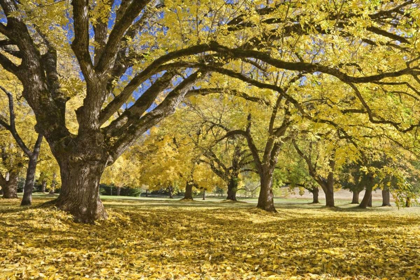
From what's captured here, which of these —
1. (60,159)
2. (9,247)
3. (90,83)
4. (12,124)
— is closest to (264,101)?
(90,83)

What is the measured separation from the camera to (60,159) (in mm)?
7477

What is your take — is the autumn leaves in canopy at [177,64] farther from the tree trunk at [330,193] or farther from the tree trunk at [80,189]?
the tree trunk at [330,193]

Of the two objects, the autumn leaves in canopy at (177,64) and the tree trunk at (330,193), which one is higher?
the autumn leaves in canopy at (177,64)

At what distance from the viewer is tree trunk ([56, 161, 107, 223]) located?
23.7 feet

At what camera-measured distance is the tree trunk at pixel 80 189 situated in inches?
284

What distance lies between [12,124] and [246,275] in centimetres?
1269

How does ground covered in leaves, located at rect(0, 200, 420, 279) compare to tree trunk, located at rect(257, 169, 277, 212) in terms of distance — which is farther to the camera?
tree trunk, located at rect(257, 169, 277, 212)

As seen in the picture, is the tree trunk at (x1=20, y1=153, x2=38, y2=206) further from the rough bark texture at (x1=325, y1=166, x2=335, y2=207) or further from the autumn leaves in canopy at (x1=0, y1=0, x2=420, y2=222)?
the rough bark texture at (x1=325, y1=166, x2=335, y2=207)

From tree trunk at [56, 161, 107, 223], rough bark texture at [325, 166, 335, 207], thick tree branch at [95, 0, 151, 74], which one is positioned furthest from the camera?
rough bark texture at [325, 166, 335, 207]

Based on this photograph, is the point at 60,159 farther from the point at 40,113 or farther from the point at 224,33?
the point at 224,33

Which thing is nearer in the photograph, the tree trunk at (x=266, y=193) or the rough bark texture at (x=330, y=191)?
the tree trunk at (x=266, y=193)

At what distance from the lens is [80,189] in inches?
286

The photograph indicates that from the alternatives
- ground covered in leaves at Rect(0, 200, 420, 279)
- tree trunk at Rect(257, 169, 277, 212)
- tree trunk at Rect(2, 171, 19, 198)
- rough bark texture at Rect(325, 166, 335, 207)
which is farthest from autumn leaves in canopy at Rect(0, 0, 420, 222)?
rough bark texture at Rect(325, 166, 335, 207)

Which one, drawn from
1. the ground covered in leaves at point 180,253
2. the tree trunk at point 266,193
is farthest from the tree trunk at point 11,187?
the tree trunk at point 266,193
